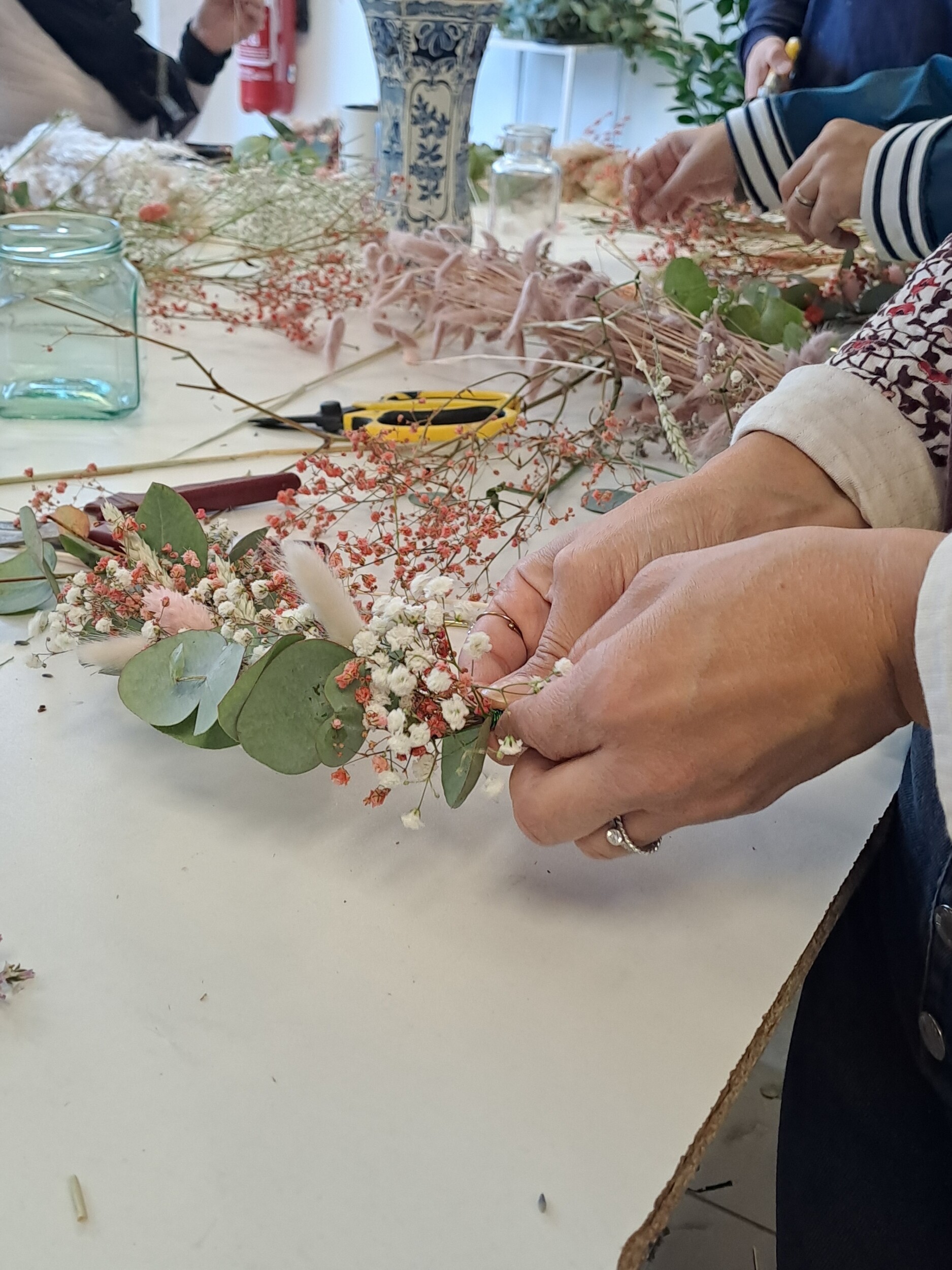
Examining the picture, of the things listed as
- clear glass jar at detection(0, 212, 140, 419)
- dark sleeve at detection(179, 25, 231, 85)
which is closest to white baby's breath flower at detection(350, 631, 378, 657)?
clear glass jar at detection(0, 212, 140, 419)

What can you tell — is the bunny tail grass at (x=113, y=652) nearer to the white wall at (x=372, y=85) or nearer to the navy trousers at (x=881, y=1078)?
the navy trousers at (x=881, y=1078)

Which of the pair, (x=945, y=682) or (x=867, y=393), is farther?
(x=867, y=393)

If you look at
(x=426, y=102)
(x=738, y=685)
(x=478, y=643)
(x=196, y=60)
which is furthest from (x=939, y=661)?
(x=196, y=60)

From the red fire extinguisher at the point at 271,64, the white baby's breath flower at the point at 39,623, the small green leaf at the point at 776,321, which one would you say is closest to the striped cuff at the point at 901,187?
the small green leaf at the point at 776,321

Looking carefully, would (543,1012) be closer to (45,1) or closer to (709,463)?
(709,463)

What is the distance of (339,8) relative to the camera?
351cm

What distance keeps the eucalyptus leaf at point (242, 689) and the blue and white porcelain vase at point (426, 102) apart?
0.88 m

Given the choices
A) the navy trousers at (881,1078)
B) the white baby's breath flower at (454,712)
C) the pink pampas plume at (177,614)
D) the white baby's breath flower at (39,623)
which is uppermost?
the white baby's breath flower at (454,712)

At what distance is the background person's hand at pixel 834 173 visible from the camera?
1.08m

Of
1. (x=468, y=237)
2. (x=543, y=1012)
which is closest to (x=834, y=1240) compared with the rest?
(x=543, y=1012)

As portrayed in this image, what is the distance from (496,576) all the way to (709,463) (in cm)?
18

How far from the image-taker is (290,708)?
1.57 ft

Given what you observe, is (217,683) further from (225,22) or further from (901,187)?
(225,22)

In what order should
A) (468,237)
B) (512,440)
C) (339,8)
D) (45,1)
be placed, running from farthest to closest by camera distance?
(339,8)
(45,1)
(468,237)
(512,440)
